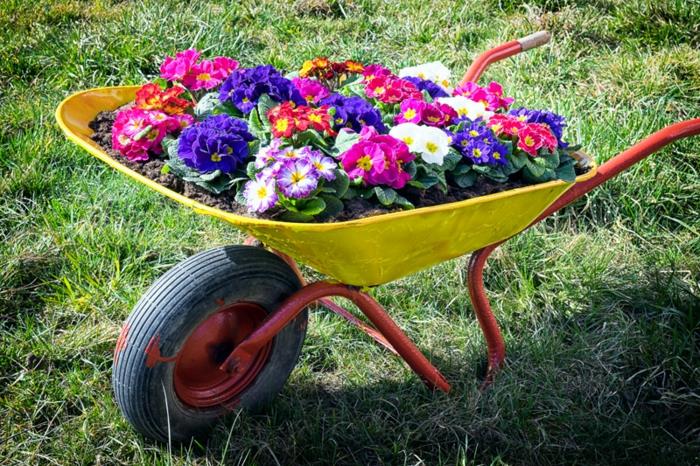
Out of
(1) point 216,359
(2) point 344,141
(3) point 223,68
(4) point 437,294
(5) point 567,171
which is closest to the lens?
(2) point 344,141

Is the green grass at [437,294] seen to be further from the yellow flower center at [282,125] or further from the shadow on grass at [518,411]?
the yellow flower center at [282,125]

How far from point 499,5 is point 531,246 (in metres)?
2.25

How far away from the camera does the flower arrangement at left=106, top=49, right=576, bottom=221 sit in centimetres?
168

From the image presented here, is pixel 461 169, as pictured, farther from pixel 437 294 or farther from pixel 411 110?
pixel 437 294

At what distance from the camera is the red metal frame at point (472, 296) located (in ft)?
6.24

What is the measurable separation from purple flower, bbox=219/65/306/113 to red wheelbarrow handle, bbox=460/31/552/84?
71 cm

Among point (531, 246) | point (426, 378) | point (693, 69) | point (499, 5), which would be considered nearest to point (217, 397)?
point (426, 378)

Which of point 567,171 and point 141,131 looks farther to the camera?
point 567,171

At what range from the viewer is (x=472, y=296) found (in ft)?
7.29

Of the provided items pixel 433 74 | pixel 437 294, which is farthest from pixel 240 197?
pixel 437 294

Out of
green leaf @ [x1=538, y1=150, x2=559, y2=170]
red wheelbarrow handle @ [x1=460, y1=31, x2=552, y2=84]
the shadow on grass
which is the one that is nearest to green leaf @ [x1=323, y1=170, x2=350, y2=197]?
green leaf @ [x1=538, y1=150, x2=559, y2=170]

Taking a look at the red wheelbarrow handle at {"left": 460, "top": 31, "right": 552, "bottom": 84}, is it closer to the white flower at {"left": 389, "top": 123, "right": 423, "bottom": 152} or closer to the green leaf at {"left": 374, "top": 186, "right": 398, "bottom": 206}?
the white flower at {"left": 389, "top": 123, "right": 423, "bottom": 152}

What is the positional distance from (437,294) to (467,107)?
87 cm

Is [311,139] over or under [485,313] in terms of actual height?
over
